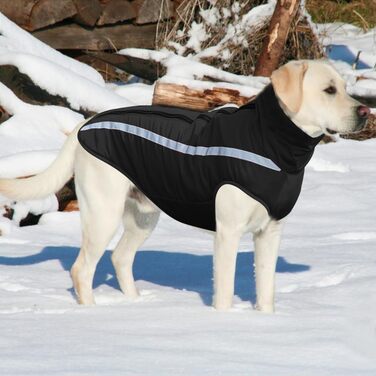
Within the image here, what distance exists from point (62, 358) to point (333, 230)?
358 cm

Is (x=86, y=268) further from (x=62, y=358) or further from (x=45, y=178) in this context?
(x=62, y=358)

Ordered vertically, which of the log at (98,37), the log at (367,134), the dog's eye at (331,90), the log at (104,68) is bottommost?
the log at (104,68)

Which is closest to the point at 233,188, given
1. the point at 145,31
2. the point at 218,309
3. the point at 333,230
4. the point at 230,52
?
the point at 218,309

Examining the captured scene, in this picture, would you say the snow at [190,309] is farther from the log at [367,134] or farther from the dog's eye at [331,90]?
the log at [367,134]

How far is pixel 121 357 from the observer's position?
387 cm

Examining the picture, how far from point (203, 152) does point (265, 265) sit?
2.11 feet

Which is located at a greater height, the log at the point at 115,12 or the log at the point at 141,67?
the log at the point at 115,12

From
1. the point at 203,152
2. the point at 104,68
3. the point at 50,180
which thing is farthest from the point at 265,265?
the point at 104,68

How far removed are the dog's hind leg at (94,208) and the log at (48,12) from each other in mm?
6179

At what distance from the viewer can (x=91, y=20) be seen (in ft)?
37.0

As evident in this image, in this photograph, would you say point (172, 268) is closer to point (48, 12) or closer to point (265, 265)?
point (265, 265)

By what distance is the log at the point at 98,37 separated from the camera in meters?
11.2

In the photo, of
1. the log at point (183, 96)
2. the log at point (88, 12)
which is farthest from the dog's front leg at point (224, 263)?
the log at point (88, 12)

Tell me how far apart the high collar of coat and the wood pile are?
6.70 m
